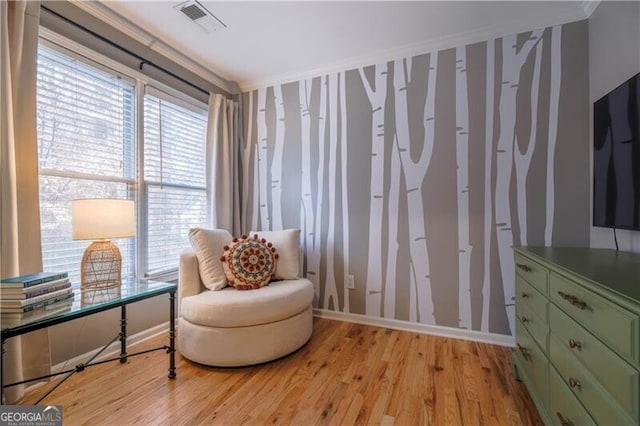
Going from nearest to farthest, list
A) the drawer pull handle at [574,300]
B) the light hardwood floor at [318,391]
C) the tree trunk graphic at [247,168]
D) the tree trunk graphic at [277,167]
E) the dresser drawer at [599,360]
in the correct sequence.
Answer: the dresser drawer at [599,360] < the drawer pull handle at [574,300] < the light hardwood floor at [318,391] < the tree trunk graphic at [277,167] < the tree trunk graphic at [247,168]

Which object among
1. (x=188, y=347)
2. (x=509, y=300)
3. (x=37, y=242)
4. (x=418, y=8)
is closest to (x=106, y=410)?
(x=188, y=347)

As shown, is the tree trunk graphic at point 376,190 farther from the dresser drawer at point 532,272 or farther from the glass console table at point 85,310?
the glass console table at point 85,310

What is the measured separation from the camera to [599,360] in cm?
90

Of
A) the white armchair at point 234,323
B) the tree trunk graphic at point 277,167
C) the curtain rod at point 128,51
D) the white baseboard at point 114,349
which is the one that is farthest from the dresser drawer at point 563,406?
the curtain rod at point 128,51

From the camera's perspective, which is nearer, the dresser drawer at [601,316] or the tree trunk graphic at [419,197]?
the dresser drawer at [601,316]

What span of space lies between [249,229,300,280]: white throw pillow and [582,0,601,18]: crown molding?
2617mm

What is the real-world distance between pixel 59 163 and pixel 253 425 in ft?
6.43

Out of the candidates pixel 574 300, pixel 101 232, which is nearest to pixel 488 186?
pixel 574 300

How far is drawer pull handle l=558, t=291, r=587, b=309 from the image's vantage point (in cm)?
99

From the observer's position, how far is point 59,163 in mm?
1824

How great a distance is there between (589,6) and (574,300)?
2.11 meters

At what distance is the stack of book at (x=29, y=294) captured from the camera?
4.05ft

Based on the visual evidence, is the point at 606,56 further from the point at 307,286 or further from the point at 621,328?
the point at 307,286

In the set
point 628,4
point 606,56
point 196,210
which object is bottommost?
point 196,210
